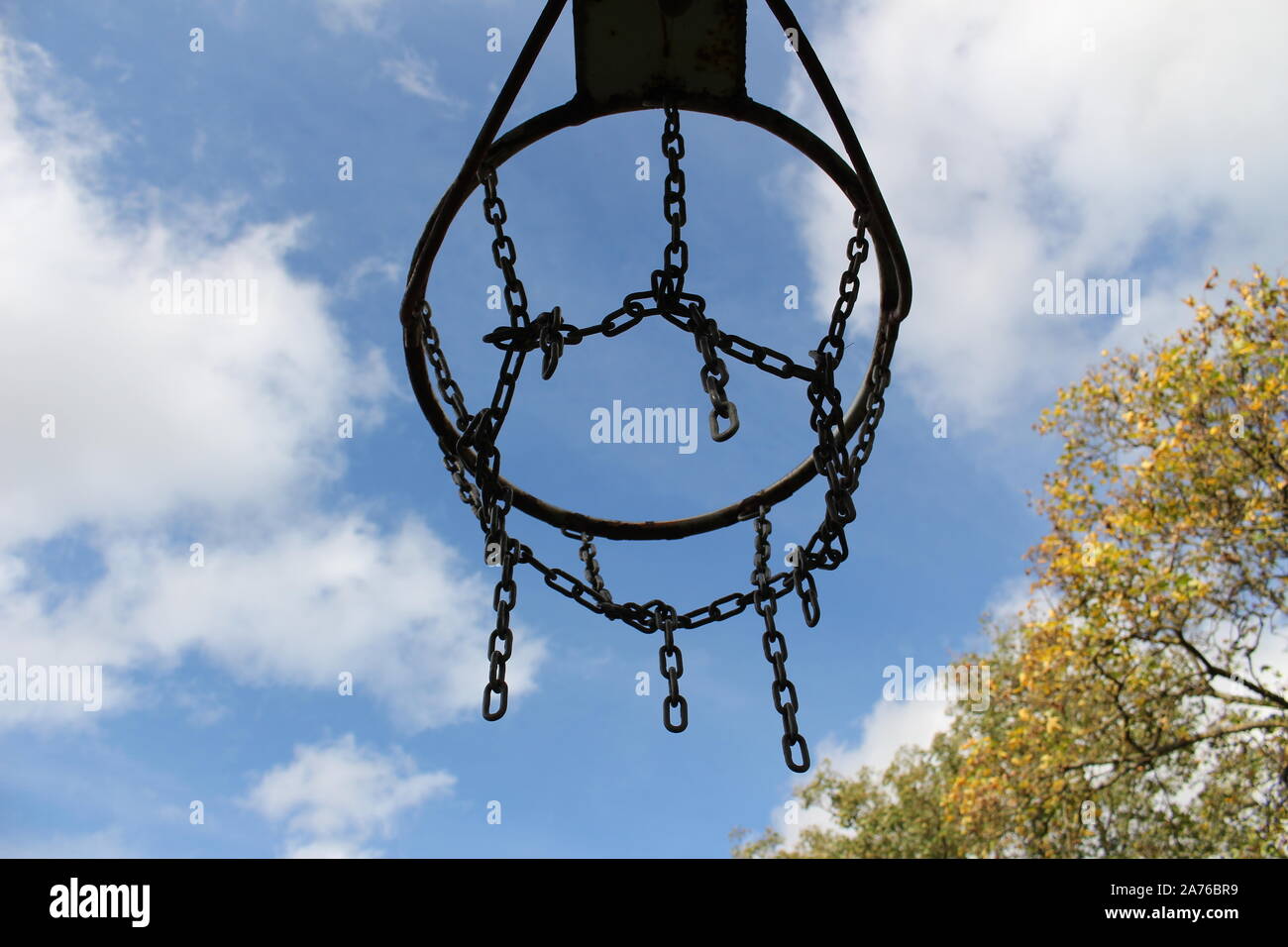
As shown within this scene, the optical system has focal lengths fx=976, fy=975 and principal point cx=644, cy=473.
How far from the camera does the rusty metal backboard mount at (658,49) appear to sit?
120 inches

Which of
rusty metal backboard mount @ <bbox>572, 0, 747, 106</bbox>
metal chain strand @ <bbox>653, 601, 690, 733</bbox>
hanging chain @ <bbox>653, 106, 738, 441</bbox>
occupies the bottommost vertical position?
metal chain strand @ <bbox>653, 601, 690, 733</bbox>

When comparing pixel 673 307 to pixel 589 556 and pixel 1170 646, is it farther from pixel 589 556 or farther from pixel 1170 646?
pixel 1170 646

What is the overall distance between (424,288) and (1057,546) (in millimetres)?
6967

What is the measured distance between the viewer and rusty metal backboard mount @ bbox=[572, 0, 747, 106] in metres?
3.05

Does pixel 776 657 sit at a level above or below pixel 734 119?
below

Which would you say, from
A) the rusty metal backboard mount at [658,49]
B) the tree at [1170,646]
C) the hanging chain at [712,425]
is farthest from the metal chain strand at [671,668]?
the tree at [1170,646]

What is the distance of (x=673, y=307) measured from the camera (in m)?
2.91

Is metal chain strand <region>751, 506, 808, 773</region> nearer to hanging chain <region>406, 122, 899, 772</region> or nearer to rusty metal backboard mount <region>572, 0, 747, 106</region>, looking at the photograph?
hanging chain <region>406, 122, 899, 772</region>

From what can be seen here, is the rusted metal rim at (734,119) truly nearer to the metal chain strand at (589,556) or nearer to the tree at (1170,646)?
the metal chain strand at (589,556)

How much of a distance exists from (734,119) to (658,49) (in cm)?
34

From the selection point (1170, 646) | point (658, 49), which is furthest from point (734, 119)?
point (1170, 646)

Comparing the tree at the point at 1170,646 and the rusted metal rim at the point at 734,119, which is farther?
the tree at the point at 1170,646

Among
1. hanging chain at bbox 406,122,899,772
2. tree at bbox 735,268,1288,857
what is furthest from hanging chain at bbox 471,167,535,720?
tree at bbox 735,268,1288,857
